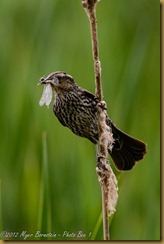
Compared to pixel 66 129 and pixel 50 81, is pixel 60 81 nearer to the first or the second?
pixel 50 81

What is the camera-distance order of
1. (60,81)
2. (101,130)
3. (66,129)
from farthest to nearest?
(66,129) → (60,81) → (101,130)

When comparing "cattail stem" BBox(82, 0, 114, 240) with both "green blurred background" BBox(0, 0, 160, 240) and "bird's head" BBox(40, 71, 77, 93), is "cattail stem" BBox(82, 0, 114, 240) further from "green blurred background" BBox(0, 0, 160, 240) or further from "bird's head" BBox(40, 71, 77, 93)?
"green blurred background" BBox(0, 0, 160, 240)

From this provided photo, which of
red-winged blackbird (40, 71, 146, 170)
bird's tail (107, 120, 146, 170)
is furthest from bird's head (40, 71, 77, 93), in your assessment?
bird's tail (107, 120, 146, 170)

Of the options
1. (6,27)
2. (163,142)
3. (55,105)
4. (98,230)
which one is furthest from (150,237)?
(6,27)

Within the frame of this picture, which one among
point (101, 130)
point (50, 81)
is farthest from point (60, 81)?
point (101, 130)

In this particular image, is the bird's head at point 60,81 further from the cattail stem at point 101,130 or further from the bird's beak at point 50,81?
the cattail stem at point 101,130
